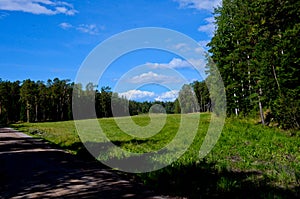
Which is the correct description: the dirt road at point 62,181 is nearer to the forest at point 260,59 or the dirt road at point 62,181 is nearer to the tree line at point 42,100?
the forest at point 260,59

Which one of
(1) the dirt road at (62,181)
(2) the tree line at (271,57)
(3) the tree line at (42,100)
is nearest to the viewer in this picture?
(1) the dirt road at (62,181)

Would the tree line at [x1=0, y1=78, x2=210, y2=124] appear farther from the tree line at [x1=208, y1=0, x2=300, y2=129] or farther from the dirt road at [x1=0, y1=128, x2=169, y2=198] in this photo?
the dirt road at [x1=0, y1=128, x2=169, y2=198]

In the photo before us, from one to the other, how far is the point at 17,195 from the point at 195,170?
16.9 feet

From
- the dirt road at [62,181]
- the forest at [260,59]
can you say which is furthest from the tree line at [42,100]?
the dirt road at [62,181]

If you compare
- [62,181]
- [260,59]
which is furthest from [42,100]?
[62,181]

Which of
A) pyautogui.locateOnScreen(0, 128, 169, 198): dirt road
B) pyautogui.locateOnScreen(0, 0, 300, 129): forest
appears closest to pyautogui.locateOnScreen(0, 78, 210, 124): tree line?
pyautogui.locateOnScreen(0, 0, 300, 129): forest

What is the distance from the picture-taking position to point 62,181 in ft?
29.7

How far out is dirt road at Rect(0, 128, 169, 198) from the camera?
7691 millimetres

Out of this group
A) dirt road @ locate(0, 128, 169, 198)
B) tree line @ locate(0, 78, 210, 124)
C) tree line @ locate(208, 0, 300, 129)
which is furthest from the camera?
tree line @ locate(0, 78, 210, 124)

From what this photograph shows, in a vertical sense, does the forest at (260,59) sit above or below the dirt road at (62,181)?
above

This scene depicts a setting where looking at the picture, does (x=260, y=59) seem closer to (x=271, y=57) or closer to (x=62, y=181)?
(x=271, y=57)

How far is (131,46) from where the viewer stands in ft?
42.6

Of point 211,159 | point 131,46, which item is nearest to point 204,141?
point 211,159

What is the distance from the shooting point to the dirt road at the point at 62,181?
7691 mm
